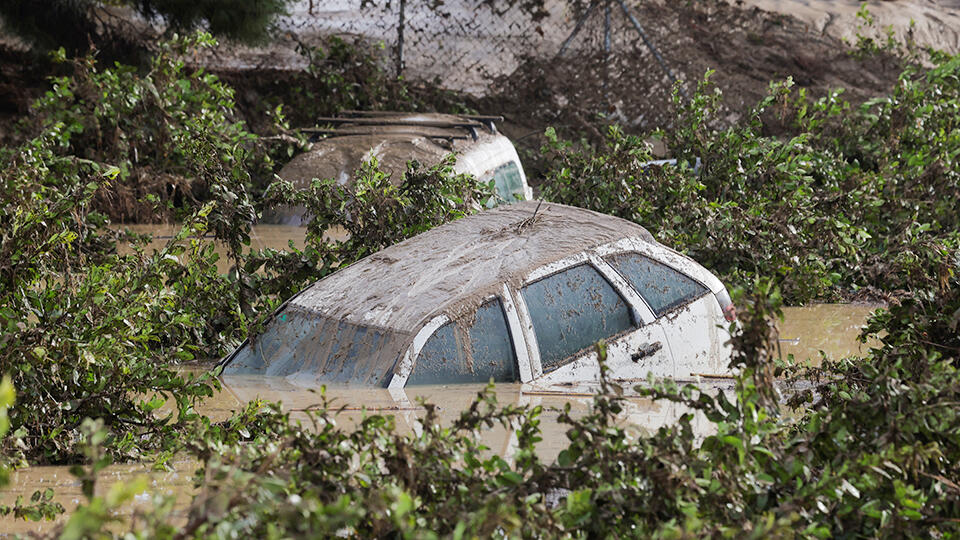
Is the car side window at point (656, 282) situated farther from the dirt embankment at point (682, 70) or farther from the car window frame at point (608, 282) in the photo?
the dirt embankment at point (682, 70)

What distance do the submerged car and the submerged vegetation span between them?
1.67ft

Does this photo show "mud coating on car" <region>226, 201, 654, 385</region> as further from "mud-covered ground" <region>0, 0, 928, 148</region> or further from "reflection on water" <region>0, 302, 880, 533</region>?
"mud-covered ground" <region>0, 0, 928, 148</region>

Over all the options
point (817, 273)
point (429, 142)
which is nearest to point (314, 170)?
point (429, 142)

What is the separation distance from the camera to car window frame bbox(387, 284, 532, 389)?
19.6 feet

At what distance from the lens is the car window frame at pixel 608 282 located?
6.33 m

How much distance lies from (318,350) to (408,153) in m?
5.72

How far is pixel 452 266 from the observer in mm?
6648

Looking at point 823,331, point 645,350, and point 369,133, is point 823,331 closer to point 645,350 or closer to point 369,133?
point 645,350

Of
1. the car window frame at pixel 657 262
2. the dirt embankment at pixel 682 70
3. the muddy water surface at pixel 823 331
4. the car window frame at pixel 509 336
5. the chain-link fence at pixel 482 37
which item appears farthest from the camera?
the chain-link fence at pixel 482 37

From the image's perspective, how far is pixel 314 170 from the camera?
39.7 ft

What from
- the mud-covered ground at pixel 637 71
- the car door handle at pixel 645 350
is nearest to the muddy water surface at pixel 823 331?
the car door handle at pixel 645 350

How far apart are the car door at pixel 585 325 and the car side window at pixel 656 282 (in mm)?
110

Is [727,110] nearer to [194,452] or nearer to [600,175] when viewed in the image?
[600,175]

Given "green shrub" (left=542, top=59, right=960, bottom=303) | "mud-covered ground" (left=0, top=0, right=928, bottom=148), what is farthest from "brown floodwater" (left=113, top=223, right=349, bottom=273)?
"mud-covered ground" (left=0, top=0, right=928, bottom=148)
